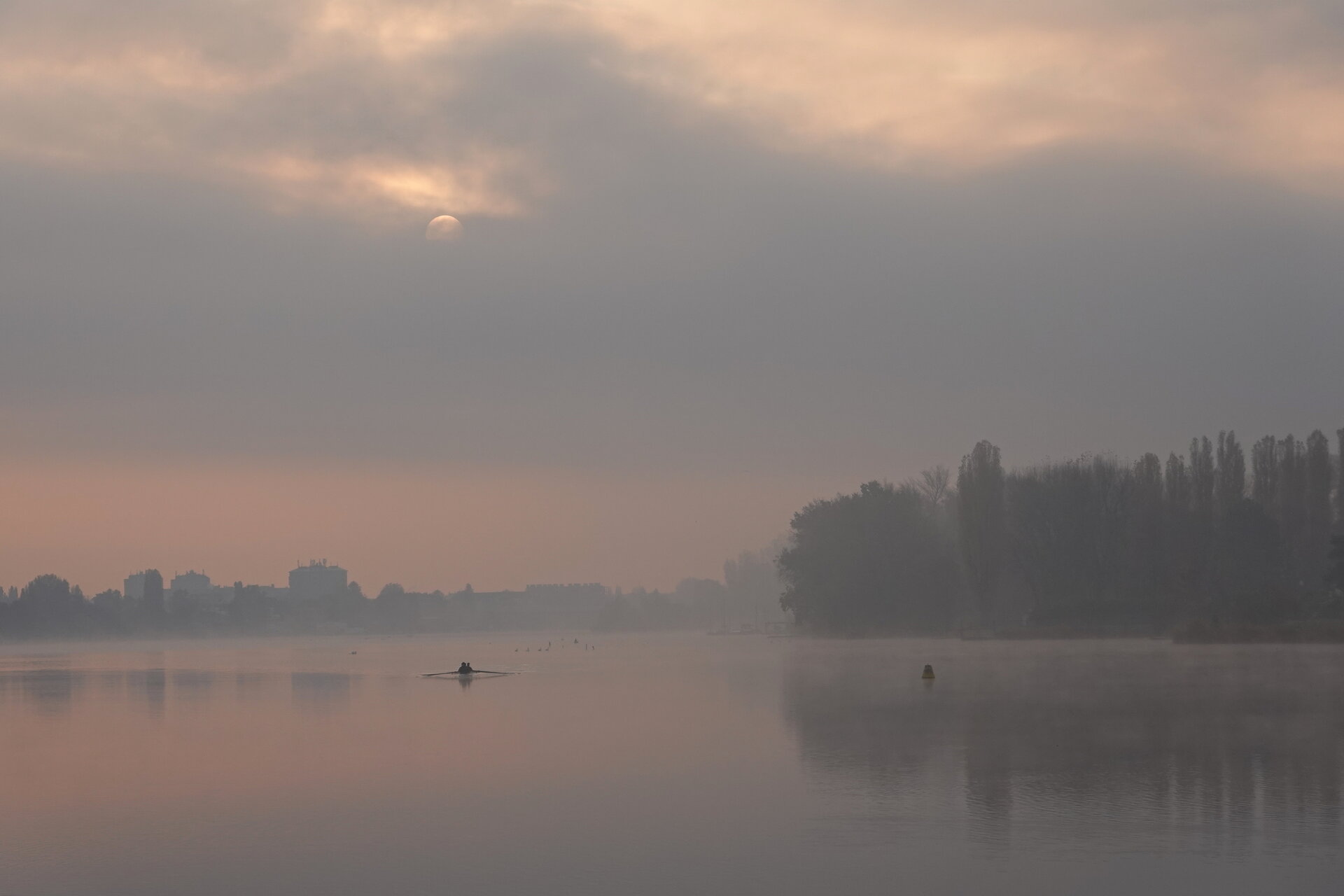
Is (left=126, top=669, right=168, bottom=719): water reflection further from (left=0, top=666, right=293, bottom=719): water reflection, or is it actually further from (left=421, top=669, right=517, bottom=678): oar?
(left=421, top=669, right=517, bottom=678): oar

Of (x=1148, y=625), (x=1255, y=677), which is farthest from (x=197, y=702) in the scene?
(x=1148, y=625)

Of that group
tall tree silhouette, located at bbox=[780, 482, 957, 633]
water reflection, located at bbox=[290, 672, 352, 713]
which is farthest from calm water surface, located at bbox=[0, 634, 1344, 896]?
tall tree silhouette, located at bbox=[780, 482, 957, 633]

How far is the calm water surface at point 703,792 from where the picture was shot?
15.9 m

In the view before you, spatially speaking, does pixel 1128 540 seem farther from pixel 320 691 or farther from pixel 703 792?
pixel 703 792

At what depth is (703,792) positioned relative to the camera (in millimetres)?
22734

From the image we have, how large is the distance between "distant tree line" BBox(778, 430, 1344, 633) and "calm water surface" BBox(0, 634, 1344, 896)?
4007cm

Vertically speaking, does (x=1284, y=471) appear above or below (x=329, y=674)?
above

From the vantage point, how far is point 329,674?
72938 mm

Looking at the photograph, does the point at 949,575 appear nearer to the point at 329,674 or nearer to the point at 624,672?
the point at 624,672

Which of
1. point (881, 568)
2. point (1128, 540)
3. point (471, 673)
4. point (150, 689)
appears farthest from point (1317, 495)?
point (150, 689)

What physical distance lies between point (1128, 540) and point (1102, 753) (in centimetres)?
6997

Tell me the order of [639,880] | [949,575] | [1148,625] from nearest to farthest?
[639,880] → [1148,625] → [949,575]

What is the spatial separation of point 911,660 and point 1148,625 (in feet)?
85.9

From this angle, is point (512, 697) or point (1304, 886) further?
point (512, 697)
